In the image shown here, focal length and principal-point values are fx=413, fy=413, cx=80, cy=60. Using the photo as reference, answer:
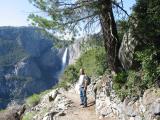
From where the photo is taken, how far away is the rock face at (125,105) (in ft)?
42.1

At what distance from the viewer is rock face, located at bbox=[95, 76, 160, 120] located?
12822mm

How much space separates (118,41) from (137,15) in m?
1.69

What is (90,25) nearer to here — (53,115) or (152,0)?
(152,0)

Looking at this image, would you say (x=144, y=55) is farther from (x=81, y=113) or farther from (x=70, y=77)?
(x=70, y=77)

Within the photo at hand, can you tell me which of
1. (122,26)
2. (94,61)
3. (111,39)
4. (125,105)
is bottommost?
(125,105)

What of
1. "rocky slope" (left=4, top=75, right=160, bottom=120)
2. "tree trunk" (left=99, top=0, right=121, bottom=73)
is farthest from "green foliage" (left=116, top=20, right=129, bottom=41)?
"rocky slope" (left=4, top=75, right=160, bottom=120)

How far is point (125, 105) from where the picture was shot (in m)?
14.7

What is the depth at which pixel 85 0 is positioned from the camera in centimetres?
1666

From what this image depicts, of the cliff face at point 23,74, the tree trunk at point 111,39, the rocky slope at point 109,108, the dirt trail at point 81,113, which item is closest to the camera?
the rocky slope at point 109,108

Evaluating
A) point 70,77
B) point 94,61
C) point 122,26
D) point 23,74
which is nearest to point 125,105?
point 122,26

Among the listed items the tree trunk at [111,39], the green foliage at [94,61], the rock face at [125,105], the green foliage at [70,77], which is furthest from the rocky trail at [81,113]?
the green foliage at [70,77]

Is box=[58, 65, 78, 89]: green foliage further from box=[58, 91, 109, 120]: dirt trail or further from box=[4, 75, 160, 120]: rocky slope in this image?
box=[58, 91, 109, 120]: dirt trail

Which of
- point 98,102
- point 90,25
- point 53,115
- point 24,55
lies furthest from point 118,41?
point 24,55

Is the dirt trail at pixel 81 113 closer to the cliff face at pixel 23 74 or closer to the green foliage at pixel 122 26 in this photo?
the green foliage at pixel 122 26
